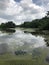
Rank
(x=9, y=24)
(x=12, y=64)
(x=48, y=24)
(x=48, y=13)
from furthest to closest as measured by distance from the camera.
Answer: (x=9, y=24), (x=48, y=13), (x=48, y=24), (x=12, y=64)

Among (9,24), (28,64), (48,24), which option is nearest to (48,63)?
(28,64)

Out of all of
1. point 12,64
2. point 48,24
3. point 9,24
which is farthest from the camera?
point 9,24

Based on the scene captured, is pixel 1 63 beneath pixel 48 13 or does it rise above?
beneath

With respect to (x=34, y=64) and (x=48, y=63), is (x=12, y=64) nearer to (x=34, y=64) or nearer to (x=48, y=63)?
(x=34, y=64)

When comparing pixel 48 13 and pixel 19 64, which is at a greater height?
pixel 48 13

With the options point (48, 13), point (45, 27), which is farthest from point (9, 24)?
point (45, 27)

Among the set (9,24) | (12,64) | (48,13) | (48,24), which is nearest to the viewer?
(12,64)

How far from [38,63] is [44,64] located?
21.0 inches

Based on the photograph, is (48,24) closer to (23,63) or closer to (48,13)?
(48,13)

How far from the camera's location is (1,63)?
13.6 metres

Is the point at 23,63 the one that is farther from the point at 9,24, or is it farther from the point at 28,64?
the point at 9,24

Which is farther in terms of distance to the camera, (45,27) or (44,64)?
(45,27)

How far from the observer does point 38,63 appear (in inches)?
533

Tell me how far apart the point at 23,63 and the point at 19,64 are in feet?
1.87
